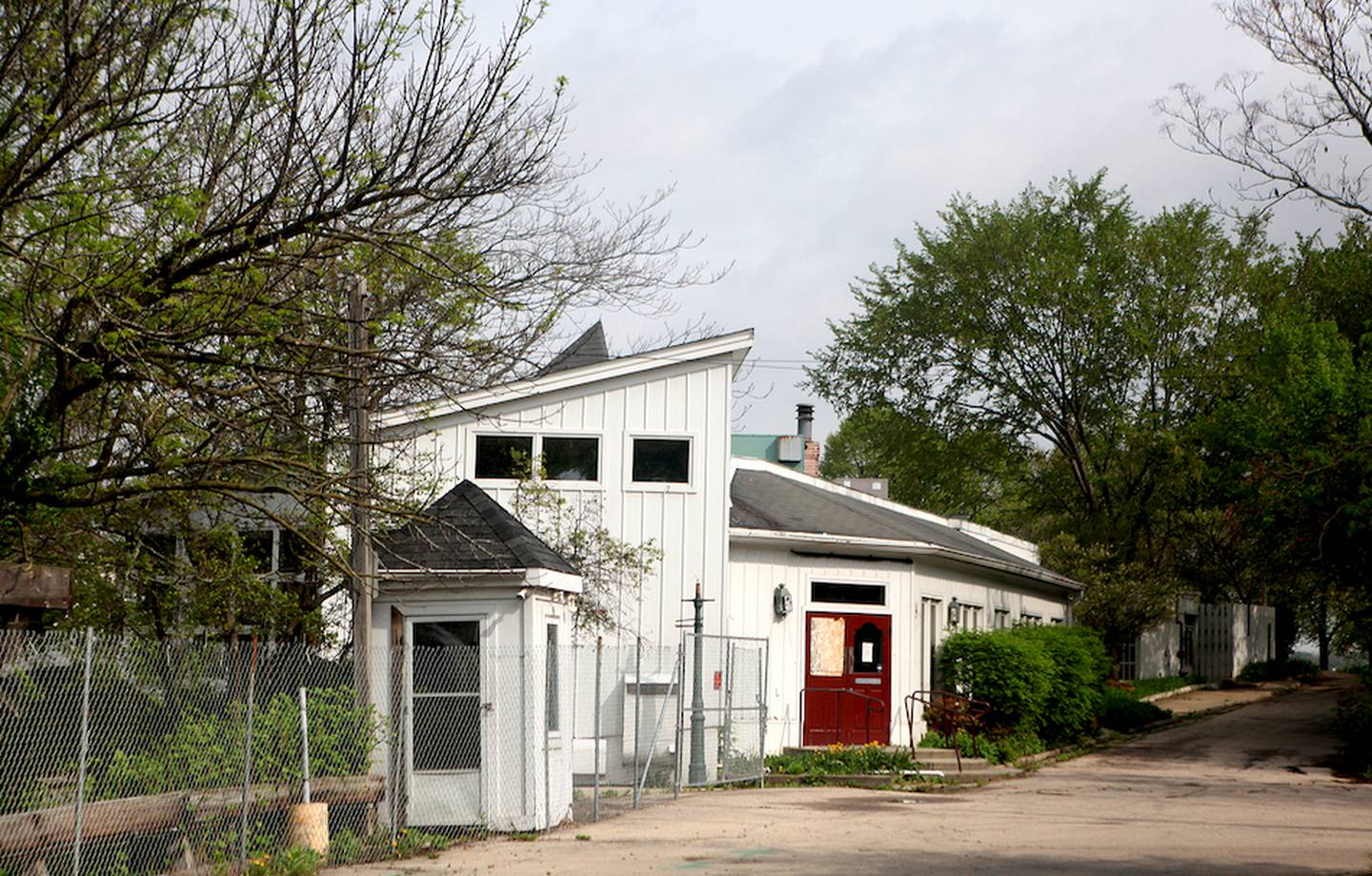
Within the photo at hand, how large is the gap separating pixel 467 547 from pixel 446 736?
6.35ft

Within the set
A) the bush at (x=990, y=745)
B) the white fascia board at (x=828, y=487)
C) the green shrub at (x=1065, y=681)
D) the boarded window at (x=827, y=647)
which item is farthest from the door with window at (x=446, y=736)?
the white fascia board at (x=828, y=487)

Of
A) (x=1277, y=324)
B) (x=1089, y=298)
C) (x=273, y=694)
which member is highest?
(x=1089, y=298)

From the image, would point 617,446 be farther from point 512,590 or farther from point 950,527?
point 950,527

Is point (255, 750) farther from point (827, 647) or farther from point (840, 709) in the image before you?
point (840, 709)

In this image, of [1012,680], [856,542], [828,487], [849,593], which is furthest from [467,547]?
[828,487]

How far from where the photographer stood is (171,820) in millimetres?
11156

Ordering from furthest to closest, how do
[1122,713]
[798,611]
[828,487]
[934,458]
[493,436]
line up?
[934,458] < [1122,713] < [828,487] < [798,611] < [493,436]

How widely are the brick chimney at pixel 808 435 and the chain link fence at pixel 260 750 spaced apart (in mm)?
22804

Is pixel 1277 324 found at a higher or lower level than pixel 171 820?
higher

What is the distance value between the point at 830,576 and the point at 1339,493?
303 inches

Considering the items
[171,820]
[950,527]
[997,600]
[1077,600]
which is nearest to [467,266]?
[171,820]

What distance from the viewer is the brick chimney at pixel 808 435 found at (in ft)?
135

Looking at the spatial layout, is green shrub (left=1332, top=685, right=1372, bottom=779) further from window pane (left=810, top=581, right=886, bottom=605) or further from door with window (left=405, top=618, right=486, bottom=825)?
door with window (left=405, top=618, right=486, bottom=825)

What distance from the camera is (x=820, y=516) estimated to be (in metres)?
25.8
